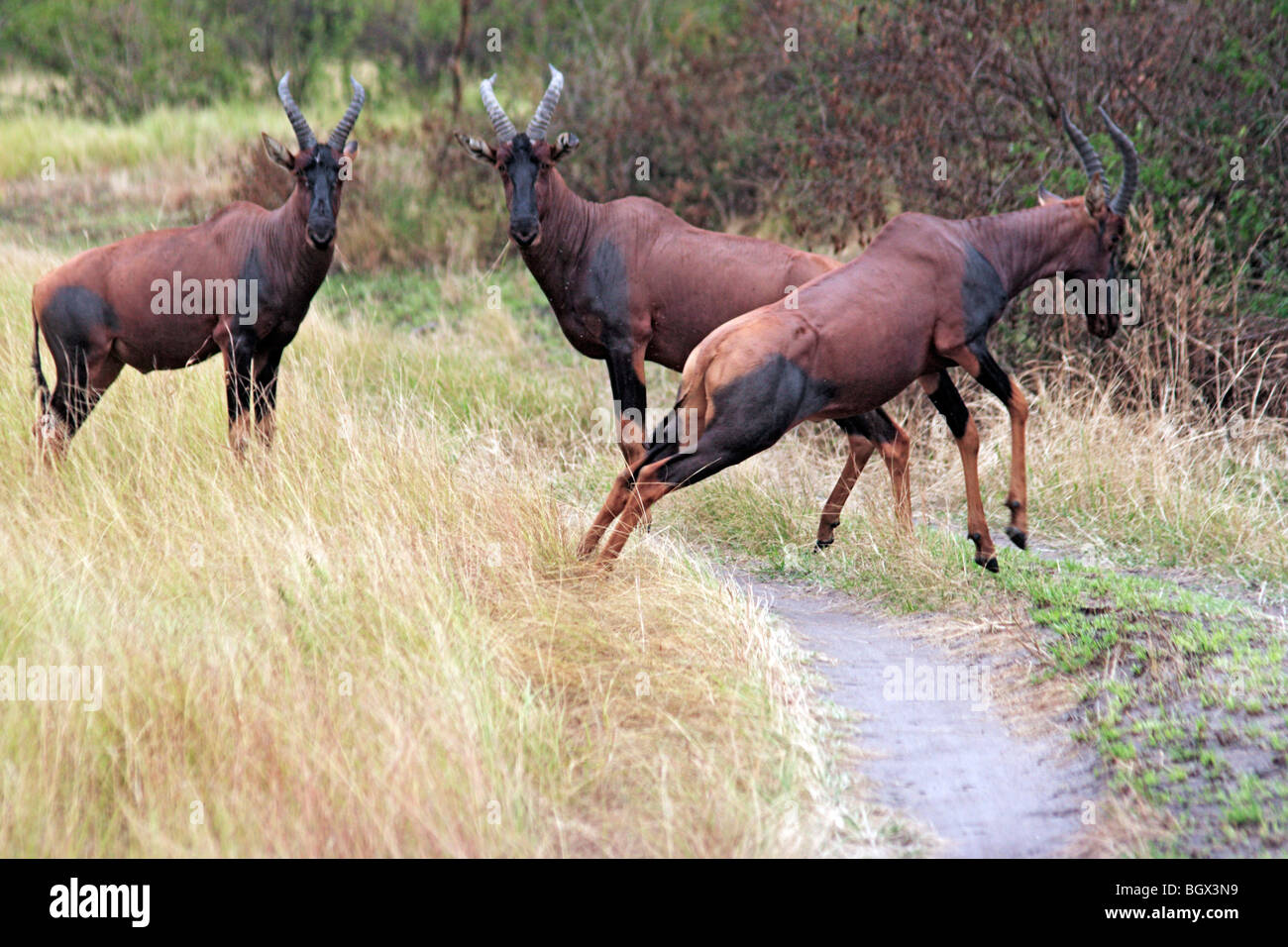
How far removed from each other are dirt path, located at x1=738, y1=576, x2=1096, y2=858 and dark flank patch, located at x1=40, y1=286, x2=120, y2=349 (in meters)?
4.19

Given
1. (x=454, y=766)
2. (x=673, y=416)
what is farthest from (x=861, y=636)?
(x=454, y=766)

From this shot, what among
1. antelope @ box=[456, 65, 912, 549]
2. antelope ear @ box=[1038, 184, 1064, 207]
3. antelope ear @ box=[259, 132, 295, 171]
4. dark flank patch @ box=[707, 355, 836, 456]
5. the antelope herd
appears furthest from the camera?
antelope ear @ box=[259, 132, 295, 171]

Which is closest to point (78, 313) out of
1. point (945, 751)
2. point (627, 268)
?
point (627, 268)

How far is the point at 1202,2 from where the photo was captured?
10086mm

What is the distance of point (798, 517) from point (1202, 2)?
5.42 metres

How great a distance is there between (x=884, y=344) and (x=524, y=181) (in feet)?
7.82

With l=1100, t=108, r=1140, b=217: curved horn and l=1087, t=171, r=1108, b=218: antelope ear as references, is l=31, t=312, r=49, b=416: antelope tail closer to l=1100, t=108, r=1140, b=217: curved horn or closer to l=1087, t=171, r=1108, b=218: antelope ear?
l=1087, t=171, r=1108, b=218: antelope ear

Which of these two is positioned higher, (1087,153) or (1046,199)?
(1087,153)

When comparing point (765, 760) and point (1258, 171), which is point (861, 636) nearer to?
point (765, 760)

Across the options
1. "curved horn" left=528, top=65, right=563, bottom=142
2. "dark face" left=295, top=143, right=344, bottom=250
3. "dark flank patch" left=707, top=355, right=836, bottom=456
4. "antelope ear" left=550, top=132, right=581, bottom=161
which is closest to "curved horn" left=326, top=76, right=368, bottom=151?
"dark face" left=295, top=143, right=344, bottom=250

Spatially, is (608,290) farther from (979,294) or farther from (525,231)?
(979,294)

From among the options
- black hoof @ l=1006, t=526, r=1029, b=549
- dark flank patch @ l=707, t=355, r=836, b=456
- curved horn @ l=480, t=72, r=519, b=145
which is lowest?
black hoof @ l=1006, t=526, r=1029, b=549

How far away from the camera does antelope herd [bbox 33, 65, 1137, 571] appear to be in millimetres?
6547

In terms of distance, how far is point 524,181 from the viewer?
746 centimetres
